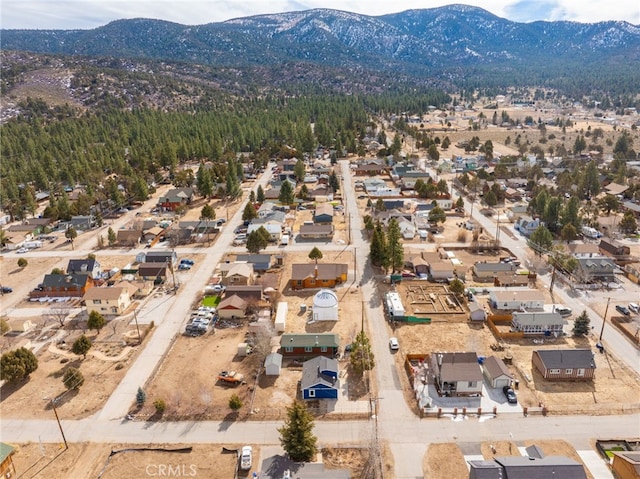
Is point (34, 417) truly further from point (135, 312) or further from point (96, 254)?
point (96, 254)

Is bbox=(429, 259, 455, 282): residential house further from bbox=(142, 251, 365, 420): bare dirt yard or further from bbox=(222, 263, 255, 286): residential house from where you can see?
bbox=(222, 263, 255, 286): residential house

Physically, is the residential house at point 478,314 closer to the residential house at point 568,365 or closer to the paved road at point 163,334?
the residential house at point 568,365

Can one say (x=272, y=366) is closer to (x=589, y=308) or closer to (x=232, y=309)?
(x=232, y=309)

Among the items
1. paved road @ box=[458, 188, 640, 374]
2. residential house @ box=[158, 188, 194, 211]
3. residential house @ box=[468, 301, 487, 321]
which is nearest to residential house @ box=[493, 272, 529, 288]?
paved road @ box=[458, 188, 640, 374]

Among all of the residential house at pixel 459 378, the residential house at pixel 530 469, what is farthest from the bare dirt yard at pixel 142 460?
the residential house at pixel 459 378

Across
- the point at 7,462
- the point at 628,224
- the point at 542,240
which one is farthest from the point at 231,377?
the point at 628,224

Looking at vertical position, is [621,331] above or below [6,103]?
below

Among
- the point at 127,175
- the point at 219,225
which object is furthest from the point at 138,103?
the point at 219,225
